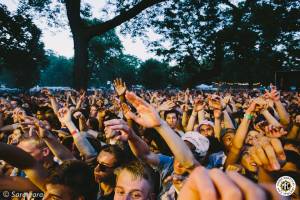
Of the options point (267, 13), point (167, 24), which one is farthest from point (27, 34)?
point (267, 13)

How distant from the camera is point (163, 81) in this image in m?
43.8

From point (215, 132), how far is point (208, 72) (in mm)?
32045

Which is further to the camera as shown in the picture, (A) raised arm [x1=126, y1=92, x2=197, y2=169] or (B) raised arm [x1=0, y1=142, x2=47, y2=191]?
(A) raised arm [x1=126, y1=92, x2=197, y2=169]

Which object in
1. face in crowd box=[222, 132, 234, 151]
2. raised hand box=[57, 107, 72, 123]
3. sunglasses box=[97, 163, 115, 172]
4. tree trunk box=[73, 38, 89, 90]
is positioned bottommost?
face in crowd box=[222, 132, 234, 151]

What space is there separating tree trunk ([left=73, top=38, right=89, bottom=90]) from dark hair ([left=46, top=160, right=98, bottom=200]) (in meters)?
18.8

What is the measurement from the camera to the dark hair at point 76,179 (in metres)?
2.31

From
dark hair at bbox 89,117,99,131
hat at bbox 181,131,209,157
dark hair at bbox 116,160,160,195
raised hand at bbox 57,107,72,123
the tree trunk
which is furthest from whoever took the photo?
the tree trunk

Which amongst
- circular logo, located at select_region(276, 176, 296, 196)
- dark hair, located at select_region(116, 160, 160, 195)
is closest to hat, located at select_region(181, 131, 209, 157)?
dark hair, located at select_region(116, 160, 160, 195)

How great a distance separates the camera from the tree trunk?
21000 mm

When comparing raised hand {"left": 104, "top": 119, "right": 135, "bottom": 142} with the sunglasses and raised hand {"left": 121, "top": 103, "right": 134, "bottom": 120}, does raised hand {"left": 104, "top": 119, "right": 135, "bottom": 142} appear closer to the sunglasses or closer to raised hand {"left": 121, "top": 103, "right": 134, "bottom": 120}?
raised hand {"left": 121, "top": 103, "right": 134, "bottom": 120}

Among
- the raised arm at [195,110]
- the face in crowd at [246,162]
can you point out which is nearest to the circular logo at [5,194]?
the face in crowd at [246,162]

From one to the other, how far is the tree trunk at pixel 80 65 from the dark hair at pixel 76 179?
18844mm

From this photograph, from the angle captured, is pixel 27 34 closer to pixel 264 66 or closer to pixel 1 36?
pixel 1 36

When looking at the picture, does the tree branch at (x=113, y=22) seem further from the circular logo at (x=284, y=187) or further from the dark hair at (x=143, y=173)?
the circular logo at (x=284, y=187)
